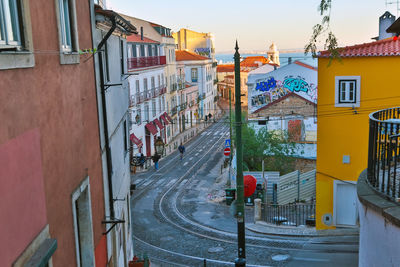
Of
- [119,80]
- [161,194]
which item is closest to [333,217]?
[119,80]

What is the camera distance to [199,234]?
2003cm

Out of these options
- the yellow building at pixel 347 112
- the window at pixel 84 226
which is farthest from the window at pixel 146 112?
the window at pixel 84 226

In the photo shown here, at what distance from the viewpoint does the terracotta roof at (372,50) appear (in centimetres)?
1700

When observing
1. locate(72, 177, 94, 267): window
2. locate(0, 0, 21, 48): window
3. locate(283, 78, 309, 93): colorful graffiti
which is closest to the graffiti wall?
locate(283, 78, 309, 93): colorful graffiti

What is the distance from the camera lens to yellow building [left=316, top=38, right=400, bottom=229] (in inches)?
682

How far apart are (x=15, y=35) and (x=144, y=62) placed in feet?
130

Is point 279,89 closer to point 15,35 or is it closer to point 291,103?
point 291,103

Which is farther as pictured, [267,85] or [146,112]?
[267,85]

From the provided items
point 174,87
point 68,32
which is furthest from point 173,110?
point 68,32

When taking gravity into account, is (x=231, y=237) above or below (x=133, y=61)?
below

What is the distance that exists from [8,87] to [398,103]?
16250mm

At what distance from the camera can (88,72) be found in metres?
8.16

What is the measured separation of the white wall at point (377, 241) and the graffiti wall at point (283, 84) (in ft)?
122

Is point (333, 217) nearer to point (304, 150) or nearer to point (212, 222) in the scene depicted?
point (212, 222)
